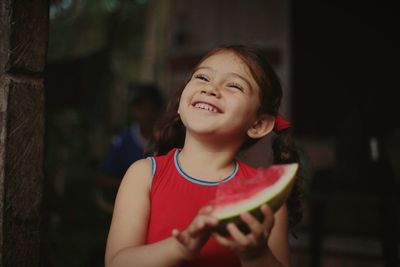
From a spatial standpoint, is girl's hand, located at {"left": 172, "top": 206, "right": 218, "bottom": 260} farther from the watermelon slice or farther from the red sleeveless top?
the red sleeveless top

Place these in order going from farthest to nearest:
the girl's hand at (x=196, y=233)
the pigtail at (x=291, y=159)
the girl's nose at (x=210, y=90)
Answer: the pigtail at (x=291, y=159) → the girl's nose at (x=210, y=90) → the girl's hand at (x=196, y=233)

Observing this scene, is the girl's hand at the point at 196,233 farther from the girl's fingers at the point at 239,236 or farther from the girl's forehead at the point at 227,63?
the girl's forehead at the point at 227,63

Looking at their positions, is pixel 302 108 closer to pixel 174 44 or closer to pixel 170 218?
pixel 174 44

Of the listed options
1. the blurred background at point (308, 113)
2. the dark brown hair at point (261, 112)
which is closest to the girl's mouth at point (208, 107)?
the dark brown hair at point (261, 112)

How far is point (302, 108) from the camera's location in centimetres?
706

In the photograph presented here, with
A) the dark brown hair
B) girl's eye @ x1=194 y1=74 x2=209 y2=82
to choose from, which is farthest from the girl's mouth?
the dark brown hair

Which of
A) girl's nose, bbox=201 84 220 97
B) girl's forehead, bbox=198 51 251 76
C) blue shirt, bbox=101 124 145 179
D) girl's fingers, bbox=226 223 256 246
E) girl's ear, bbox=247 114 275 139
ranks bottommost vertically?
blue shirt, bbox=101 124 145 179

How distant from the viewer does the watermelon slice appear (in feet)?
5.31

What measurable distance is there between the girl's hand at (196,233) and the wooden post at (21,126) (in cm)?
82

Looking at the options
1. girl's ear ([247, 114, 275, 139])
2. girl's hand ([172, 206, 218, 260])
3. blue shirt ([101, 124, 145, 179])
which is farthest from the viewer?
blue shirt ([101, 124, 145, 179])

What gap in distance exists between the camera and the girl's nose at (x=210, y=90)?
2.02 m

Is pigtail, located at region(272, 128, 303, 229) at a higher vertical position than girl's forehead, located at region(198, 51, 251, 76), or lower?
lower

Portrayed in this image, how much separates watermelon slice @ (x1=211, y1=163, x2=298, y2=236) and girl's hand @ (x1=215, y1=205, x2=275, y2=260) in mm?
25

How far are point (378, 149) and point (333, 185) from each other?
59 cm
